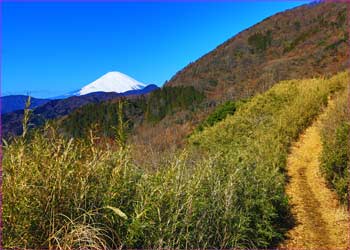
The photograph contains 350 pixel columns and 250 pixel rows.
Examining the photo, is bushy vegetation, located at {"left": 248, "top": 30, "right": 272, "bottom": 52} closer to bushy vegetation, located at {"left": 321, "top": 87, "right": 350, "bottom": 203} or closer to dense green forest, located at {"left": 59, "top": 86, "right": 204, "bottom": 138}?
dense green forest, located at {"left": 59, "top": 86, "right": 204, "bottom": 138}

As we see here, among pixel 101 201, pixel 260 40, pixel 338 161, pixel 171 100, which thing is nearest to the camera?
pixel 101 201

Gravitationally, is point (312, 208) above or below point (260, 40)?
below

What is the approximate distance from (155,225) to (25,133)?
1410 mm

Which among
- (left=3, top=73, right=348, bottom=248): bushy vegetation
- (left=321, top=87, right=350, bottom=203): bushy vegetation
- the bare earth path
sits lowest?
the bare earth path

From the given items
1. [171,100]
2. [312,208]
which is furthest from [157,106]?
[312,208]

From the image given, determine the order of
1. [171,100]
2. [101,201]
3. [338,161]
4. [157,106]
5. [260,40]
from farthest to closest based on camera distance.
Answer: [260,40]
[157,106]
[171,100]
[338,161]
[101,201]

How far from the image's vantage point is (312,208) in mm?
7461

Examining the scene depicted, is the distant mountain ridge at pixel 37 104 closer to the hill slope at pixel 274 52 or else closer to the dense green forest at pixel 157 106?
the hill slope at pixel 274 52

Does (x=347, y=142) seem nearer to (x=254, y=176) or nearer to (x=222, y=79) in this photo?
(x=254, y=176)

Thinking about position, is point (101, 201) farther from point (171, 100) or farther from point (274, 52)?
point (274, 52)

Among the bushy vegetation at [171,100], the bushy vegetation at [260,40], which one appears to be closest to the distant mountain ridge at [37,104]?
the bushy vegetation at [171,100]

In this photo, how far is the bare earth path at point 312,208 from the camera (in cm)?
618

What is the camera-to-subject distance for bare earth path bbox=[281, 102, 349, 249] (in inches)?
243

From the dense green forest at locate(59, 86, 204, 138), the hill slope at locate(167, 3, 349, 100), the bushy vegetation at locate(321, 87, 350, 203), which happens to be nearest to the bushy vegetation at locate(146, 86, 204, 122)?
the dense green forest at locate(59, 86, 204, 138)
